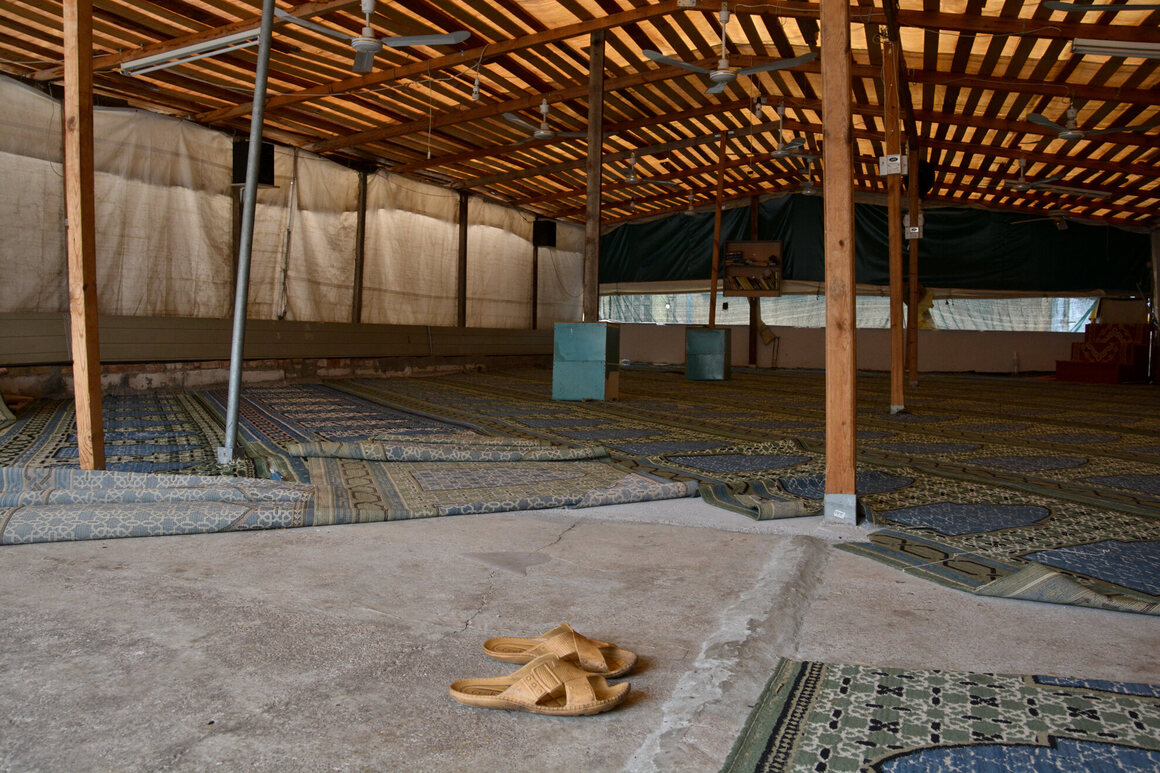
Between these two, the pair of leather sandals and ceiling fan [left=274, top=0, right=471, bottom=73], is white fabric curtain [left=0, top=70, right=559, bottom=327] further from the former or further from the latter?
the pair of leather sandals

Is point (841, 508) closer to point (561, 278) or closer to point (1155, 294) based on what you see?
point (561, 278)

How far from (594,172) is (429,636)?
8807 millimetres

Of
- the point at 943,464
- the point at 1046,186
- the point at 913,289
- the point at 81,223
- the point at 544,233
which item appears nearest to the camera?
the point at 81,223

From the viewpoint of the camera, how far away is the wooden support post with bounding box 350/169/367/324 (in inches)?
518

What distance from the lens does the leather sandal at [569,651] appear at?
6.25 feet

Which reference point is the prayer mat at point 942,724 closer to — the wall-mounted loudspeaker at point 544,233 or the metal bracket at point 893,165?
the metal bracket at point 893,165

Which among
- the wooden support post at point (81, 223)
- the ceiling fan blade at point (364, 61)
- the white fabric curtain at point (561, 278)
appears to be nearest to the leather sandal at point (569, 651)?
the wooden support post at point (81, 223)

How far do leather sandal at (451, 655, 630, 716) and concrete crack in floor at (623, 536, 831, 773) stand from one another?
5.8 inches

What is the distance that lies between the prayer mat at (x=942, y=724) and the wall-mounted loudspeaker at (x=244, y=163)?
1022 centimetres

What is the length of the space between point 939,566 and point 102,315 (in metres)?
9.67

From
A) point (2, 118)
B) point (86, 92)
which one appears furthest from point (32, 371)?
point (86, 92)

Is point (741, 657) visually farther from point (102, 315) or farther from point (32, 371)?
point (102, 315)

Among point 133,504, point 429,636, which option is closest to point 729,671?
point 429,636

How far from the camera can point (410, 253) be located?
1432 cm
